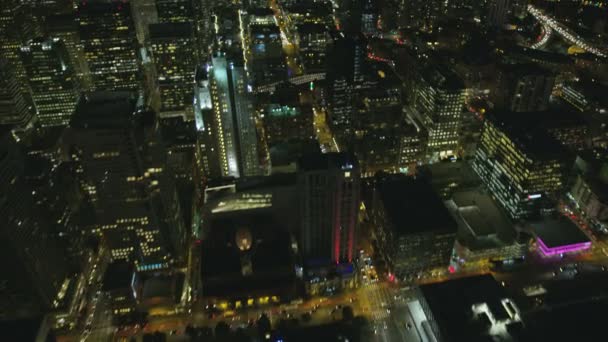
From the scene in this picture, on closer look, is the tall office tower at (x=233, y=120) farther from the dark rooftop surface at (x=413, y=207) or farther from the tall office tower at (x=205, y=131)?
the dark rooftop surface at (x=413, y=207)

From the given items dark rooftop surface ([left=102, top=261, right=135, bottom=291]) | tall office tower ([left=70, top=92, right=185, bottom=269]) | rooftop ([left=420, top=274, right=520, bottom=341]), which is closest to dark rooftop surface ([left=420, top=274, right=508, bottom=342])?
rooftop ([left=420, top=274, right=520, bottom=341])

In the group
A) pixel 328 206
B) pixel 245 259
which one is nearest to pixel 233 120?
pixel 245 259

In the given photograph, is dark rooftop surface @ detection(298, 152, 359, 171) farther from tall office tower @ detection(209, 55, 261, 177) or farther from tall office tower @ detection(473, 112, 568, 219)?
tall office tower @ detection(473, 112, 568, 219)

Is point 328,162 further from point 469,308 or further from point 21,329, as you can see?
point 21,329

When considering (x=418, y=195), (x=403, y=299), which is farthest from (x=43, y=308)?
(x=418, y=195)

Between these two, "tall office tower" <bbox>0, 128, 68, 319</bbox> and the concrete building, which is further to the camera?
the concrete building

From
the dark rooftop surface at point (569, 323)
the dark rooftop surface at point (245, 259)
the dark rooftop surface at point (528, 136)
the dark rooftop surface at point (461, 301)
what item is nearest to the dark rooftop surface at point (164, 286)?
the dark rooftop surface at point (245, 259)
